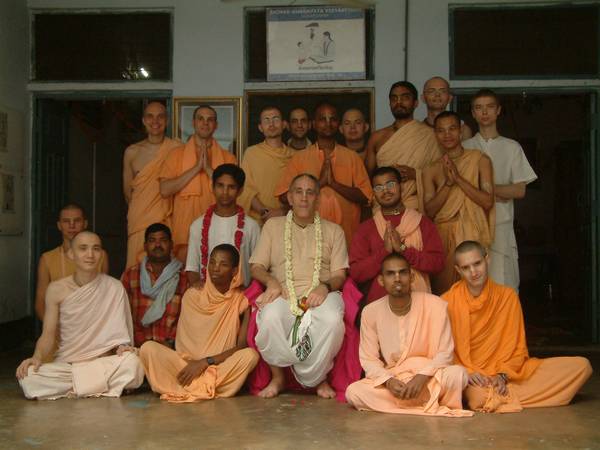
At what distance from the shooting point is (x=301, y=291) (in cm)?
519

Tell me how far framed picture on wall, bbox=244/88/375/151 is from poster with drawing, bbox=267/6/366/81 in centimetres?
14

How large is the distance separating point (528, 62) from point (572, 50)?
0.43 m

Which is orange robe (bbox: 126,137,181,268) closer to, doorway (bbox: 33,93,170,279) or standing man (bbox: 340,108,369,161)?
doorway (bbox: 33,93,170,279)

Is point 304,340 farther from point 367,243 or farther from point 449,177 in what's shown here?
point 449,177

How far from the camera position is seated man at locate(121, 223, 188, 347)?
5.64 metres

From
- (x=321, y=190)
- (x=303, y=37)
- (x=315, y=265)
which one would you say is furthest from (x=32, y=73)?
(x=315, y=265)

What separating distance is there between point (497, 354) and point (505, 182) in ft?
5.57

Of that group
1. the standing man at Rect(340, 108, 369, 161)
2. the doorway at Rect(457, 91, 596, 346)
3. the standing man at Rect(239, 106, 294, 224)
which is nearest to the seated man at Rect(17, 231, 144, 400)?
the standing man at Rect(239, 106, 294, 224)

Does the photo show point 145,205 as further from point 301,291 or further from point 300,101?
point 300,101

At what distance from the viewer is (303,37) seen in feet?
24.1

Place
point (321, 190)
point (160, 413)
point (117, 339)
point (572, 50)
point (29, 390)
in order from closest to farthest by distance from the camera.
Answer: point (160, 413), point (29, 390), point (117, 339), point (321, 190), point (572, 50)

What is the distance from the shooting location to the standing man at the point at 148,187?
6352 millimetres

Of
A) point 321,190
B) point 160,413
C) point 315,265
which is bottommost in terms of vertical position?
point 160,413

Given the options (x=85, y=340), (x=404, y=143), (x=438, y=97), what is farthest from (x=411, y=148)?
(x=85, y=340)
